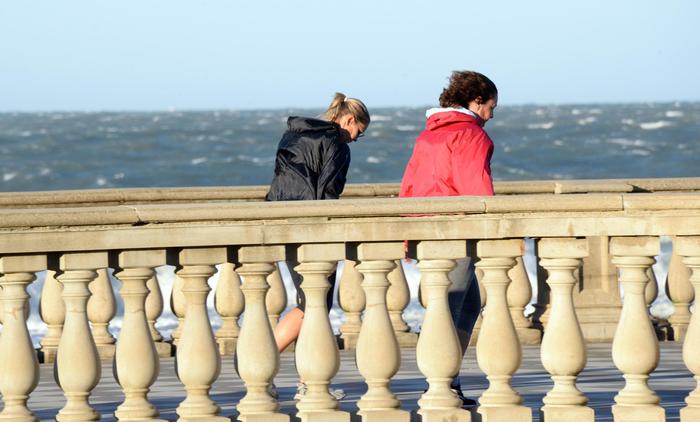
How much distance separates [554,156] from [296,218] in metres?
50.9

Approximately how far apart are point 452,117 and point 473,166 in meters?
0.25

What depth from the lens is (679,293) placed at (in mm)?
8445

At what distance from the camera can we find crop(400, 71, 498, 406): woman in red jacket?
6.10m

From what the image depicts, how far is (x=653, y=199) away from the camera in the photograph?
5.46 m

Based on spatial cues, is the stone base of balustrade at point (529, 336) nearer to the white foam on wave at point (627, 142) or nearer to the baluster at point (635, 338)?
the baluster at point (635, 338)

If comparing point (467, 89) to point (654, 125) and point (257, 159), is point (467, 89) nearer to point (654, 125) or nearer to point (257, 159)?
point (257, 159)

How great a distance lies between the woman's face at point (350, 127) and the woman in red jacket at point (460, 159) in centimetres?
29

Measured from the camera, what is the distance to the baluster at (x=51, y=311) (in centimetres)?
768

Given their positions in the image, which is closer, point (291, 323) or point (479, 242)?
point (479, 242)

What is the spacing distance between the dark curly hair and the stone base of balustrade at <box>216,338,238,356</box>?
206 cm

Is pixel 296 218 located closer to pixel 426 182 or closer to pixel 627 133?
pixel 426 182

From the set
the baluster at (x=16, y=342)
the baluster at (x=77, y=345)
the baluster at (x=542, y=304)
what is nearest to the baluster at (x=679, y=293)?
the baluster at (x=542, y=304)

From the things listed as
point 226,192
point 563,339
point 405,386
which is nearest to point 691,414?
point 563,339

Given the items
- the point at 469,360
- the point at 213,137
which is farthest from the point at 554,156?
the point at 469,360
